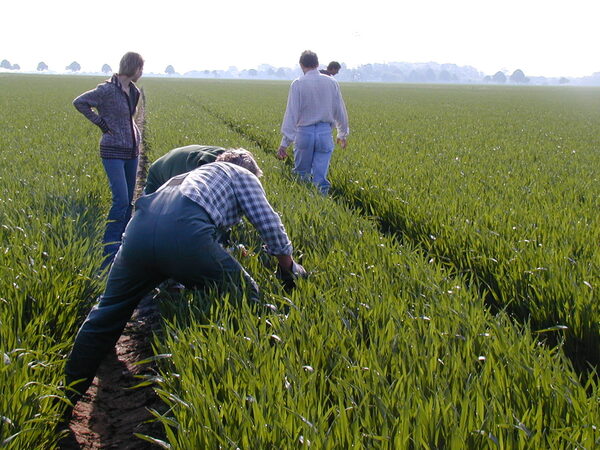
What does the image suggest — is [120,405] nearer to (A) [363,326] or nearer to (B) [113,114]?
(A) [363,326]

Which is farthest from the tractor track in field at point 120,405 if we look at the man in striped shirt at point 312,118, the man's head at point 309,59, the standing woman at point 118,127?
the man's head at point 309,59

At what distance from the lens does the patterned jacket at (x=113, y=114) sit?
4.89 meters

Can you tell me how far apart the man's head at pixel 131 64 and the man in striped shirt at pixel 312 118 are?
6.56ft

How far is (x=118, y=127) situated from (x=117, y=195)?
2.23ft

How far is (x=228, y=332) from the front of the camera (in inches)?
98.0

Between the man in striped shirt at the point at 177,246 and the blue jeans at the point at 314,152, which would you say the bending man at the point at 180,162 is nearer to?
the man in striped shirt at the point at 177,246

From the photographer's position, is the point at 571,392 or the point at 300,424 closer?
the point at 300,424

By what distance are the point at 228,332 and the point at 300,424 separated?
0.77 metres

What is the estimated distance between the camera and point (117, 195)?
5.30 metres

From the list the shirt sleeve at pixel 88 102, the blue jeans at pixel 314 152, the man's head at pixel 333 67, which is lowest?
the blue jeans at pixel 314 152

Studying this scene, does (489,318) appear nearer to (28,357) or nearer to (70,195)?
(28,357)

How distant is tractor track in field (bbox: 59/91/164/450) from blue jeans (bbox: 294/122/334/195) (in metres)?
3.46

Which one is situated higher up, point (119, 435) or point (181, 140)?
point (181, 140)

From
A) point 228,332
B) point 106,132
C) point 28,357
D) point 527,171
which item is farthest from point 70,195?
point 527,171
